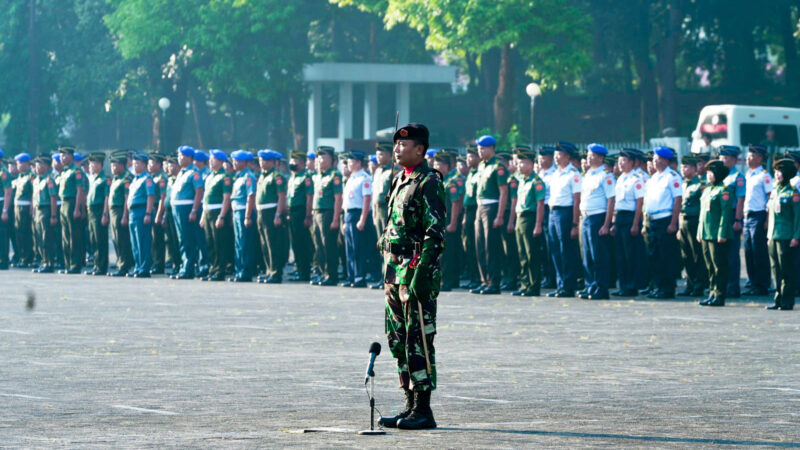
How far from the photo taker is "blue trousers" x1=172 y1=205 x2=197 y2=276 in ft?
76.5

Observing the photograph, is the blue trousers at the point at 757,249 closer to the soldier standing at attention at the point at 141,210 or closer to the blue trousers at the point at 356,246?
the blue trousers at the point at 356,246

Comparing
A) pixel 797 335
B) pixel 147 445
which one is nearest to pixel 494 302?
pixel 797 335

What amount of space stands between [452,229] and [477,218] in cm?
62

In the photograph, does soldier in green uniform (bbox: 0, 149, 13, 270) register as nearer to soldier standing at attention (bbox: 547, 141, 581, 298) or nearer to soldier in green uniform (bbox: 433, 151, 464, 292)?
soldier in green uniform (bbox: 433, 151, 464, 292)

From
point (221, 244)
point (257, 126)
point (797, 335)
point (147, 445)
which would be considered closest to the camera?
point (147, 445)

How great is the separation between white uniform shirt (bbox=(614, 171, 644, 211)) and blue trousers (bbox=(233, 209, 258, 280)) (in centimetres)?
580

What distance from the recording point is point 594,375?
441 inches

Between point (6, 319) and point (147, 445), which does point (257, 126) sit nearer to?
point (6, 319)

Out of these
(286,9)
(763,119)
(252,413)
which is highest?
(286,9)

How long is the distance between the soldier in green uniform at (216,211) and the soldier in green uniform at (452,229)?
3329 mm

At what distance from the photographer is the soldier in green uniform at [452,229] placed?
68.4 ft

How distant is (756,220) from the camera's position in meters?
19.4

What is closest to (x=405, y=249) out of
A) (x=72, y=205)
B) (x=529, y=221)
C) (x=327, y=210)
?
(x=529, y=221)

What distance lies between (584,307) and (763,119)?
24.2m
